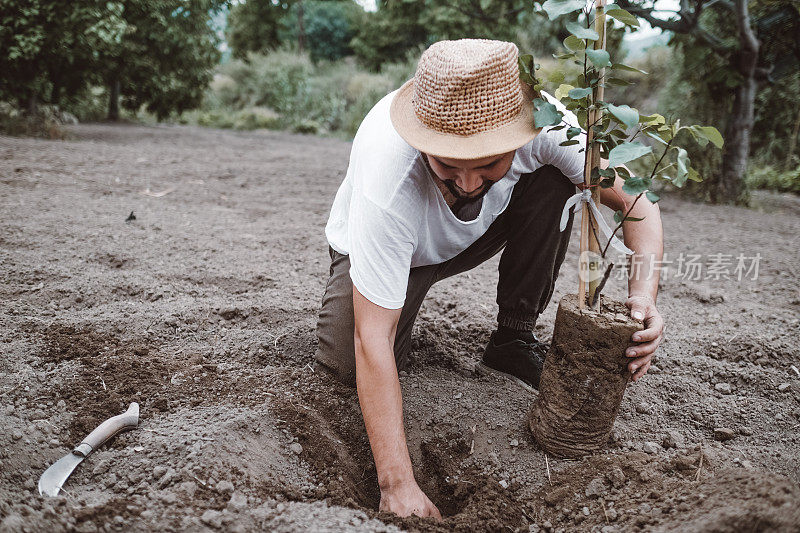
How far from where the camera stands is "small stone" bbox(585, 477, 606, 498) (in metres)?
1.57

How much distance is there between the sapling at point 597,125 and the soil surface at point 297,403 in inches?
21.9

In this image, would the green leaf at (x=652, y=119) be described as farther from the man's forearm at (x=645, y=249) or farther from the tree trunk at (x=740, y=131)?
the tree trunk at (x=740, y=131)

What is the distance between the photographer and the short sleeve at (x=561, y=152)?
6.18 ft

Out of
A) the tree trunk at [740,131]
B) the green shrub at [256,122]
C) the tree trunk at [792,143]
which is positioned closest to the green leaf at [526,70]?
the tree trunk at [740,131]

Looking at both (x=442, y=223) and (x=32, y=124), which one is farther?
(x=32, y=124)

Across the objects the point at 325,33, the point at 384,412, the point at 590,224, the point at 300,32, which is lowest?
the point at 384,412

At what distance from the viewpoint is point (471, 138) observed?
1388 millimetres

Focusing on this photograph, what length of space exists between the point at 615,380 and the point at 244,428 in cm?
106

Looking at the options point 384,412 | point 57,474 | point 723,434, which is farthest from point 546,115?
point 57,474

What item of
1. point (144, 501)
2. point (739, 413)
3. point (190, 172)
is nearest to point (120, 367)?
point (144, 501)

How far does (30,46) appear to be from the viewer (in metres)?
6.16

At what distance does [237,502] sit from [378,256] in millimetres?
696

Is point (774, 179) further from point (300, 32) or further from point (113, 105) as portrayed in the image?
point (300, 32)

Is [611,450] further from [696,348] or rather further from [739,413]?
[696,348]
